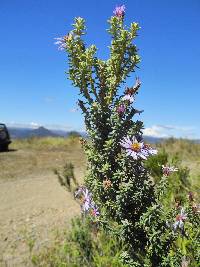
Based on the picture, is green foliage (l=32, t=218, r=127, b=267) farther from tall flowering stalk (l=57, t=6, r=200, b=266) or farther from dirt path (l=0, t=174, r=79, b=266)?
tall flowering stalk (l=57, t=6, r=200, b=266)

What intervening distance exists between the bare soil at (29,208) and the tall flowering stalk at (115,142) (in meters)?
1.85

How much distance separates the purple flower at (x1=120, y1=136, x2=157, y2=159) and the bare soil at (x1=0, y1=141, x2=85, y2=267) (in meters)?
2.37

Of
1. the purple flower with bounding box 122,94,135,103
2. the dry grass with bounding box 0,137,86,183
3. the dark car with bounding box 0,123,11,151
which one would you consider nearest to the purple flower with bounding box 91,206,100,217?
the purple flower with bounding box 122,94,135,103

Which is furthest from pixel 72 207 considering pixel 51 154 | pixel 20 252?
pixel 51 154

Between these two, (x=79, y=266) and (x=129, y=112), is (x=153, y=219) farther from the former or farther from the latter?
(x=79, y=266)

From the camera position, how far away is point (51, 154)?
21.8 metres

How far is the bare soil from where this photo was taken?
743 cm

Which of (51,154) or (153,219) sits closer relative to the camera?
(153,219)

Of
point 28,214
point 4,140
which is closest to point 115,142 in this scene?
point 28,214

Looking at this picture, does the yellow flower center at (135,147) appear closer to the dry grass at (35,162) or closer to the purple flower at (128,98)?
the purple flower at (128,98)

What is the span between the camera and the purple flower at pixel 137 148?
3.72m

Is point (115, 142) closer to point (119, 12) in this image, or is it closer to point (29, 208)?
point (119, 12)

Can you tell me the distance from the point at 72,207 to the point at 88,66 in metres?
6.92

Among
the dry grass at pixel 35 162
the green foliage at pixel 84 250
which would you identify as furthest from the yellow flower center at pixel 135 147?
the dry grass at pixel 35 162
